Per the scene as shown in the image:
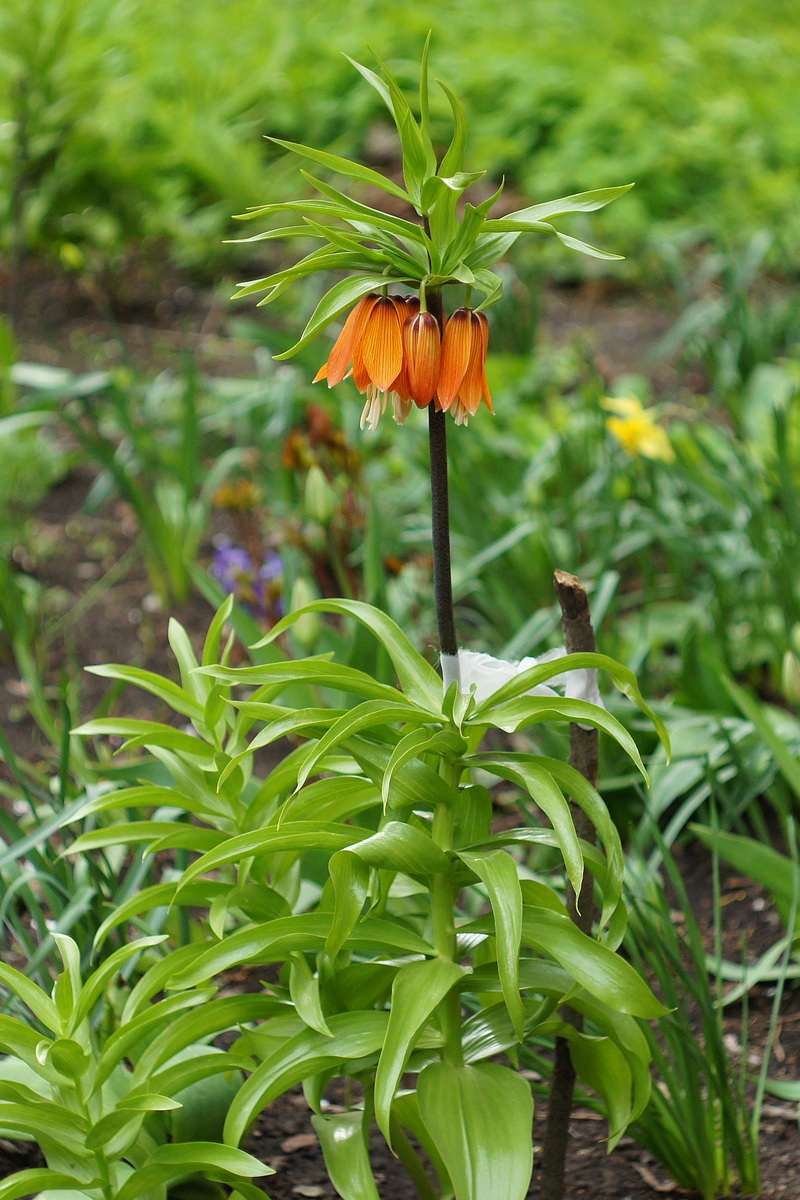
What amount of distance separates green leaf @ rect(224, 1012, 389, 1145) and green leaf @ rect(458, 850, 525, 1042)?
0.15m

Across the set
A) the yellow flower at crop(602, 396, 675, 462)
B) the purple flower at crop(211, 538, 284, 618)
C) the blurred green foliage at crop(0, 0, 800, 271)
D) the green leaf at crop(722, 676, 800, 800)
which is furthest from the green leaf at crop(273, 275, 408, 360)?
the blurred green foliage at crop(0, 0, 800, 271)

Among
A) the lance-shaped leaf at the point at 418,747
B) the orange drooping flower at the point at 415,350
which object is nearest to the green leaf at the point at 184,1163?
the lance-shaped leaf at the point at 418,747

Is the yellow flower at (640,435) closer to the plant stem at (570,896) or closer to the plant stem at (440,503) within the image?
the plant stem at (570,896)

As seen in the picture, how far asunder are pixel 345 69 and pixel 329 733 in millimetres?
5397

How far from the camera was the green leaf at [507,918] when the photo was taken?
0.93 m

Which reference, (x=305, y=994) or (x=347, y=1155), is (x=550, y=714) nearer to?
(x=305, y=994)

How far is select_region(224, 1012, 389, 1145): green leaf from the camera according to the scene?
3.46ft

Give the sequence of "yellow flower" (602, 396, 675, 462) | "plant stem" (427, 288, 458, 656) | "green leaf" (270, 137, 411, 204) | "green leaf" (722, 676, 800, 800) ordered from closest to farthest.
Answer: "green leaf" (270, 137, 411, 204) → "plant stem" (427, 288, 458, 656) → "green leaf" (722, 676, 800, 800) → "yellow flower" (602, 396, 675, 462)

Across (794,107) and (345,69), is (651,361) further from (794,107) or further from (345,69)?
(345,69)

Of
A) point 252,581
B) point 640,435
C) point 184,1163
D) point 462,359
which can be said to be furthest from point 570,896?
point 640,435

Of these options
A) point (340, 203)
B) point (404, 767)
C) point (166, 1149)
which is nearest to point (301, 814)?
point (404, 767)

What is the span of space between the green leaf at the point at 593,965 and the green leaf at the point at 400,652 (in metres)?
0.22

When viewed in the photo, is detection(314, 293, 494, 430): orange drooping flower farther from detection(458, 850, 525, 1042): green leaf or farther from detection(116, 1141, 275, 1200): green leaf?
detection(116, 1141, 275, 1200): green leaf

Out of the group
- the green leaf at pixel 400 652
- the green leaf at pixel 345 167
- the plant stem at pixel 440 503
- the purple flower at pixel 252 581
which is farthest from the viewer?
the purple flower at pixel 252 581
